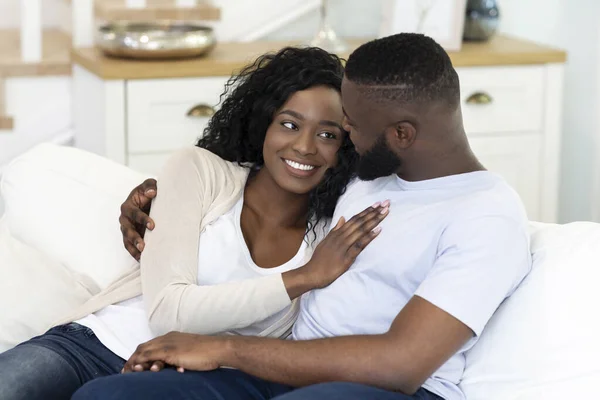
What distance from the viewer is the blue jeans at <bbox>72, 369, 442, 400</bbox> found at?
160cm

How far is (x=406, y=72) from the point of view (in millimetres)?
1725

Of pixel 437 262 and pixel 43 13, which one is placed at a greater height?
pixel 43 13

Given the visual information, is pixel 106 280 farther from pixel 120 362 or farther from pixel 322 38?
pixel 322 38

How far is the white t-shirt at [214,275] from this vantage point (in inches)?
78.8

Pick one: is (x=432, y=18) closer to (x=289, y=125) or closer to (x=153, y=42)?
(x=153, y=42)

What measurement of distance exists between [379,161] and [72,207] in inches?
34.0

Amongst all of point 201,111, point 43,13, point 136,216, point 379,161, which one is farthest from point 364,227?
point 43,13

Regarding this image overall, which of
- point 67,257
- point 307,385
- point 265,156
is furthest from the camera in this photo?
point 67,257

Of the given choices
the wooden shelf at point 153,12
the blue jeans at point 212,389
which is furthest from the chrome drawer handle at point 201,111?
Result: the blue jeans at point 212,389

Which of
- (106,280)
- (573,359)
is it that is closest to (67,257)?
(106,280)

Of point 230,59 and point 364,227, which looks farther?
point 230,59

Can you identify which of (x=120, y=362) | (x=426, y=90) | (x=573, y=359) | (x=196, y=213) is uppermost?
(x=426, y=90)

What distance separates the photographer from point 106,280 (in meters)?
2.25

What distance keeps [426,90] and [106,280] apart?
2.91 feet
